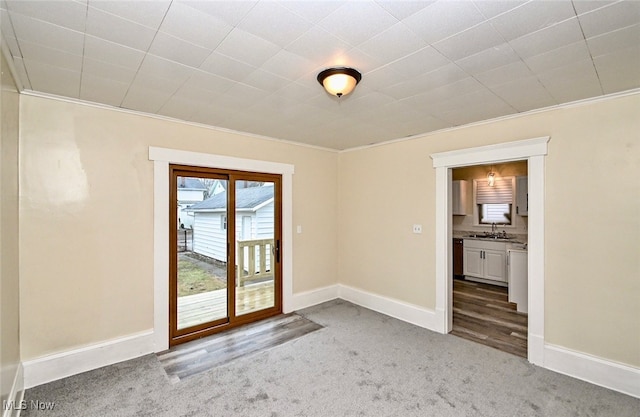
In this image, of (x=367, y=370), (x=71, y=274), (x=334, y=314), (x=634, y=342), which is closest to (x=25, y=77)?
(x=71, y=274)

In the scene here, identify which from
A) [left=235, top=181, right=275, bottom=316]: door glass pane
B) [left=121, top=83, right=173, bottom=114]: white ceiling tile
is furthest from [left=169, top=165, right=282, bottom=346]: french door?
[left=121, top=83, right=173, bottom=114]: white ceiling tile

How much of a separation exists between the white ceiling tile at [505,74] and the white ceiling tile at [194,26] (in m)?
1.85

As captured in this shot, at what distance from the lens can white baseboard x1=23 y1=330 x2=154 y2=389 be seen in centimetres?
258

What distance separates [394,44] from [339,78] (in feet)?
1.47

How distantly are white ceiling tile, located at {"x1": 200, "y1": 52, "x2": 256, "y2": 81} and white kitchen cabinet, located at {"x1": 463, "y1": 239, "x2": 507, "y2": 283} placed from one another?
5580 millimetres

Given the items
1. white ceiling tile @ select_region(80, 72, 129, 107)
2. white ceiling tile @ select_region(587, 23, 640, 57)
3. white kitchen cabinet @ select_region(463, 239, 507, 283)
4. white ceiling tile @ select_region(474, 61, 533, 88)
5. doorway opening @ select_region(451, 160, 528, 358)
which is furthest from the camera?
white kitchen cabinet @ select_region(463, 239, 507, 283)

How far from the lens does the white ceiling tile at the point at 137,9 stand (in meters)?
1.46

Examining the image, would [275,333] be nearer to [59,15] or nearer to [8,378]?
[8,378]

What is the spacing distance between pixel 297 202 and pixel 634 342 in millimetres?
3831

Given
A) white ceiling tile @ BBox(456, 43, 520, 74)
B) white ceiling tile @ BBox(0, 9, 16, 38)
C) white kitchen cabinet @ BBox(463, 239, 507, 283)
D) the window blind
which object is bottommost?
white kitchen cabinet @ BBox(463, 239, 507, 283)

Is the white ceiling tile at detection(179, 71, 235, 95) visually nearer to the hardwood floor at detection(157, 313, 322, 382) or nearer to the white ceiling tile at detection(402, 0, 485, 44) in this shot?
the white ceiling tile at detection(402, 0, 485, 44)

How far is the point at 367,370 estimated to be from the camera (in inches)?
111

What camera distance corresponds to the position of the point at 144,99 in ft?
9.00

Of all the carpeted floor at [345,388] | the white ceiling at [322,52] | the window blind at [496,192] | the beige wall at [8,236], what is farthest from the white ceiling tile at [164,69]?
the window blind at [496,192]
